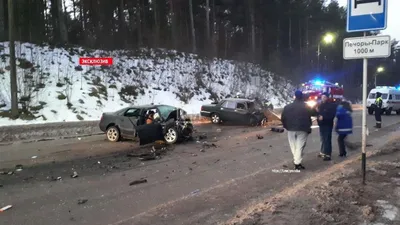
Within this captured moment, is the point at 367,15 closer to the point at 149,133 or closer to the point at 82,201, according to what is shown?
the point at 82,201

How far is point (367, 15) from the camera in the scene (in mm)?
6035

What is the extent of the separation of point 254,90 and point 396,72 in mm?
74642

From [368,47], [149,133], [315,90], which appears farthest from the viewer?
[315,90]

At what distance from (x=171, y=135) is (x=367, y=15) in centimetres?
Result: 832

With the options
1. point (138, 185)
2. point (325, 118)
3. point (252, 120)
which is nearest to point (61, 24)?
point (252, 120)

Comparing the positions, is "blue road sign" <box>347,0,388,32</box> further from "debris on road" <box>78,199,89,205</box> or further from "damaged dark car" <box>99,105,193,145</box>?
"damaged dark car" <box>99,105,193,145</box>

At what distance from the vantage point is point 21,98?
1855 cm

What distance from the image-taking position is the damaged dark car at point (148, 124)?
41.1ft

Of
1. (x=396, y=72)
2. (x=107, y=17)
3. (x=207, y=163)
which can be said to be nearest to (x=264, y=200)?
(x=207, y=163)

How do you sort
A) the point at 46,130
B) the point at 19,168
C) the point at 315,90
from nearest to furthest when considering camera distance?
1. the point at 19,168
2. the point at 46,130
3. the point at 315,90

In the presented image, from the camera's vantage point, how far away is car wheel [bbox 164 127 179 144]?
12961mm

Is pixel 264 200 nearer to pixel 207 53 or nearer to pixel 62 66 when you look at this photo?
pixel 62 66

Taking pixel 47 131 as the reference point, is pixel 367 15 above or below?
above

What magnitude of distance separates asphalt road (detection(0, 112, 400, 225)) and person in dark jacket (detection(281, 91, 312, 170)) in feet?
1.46
